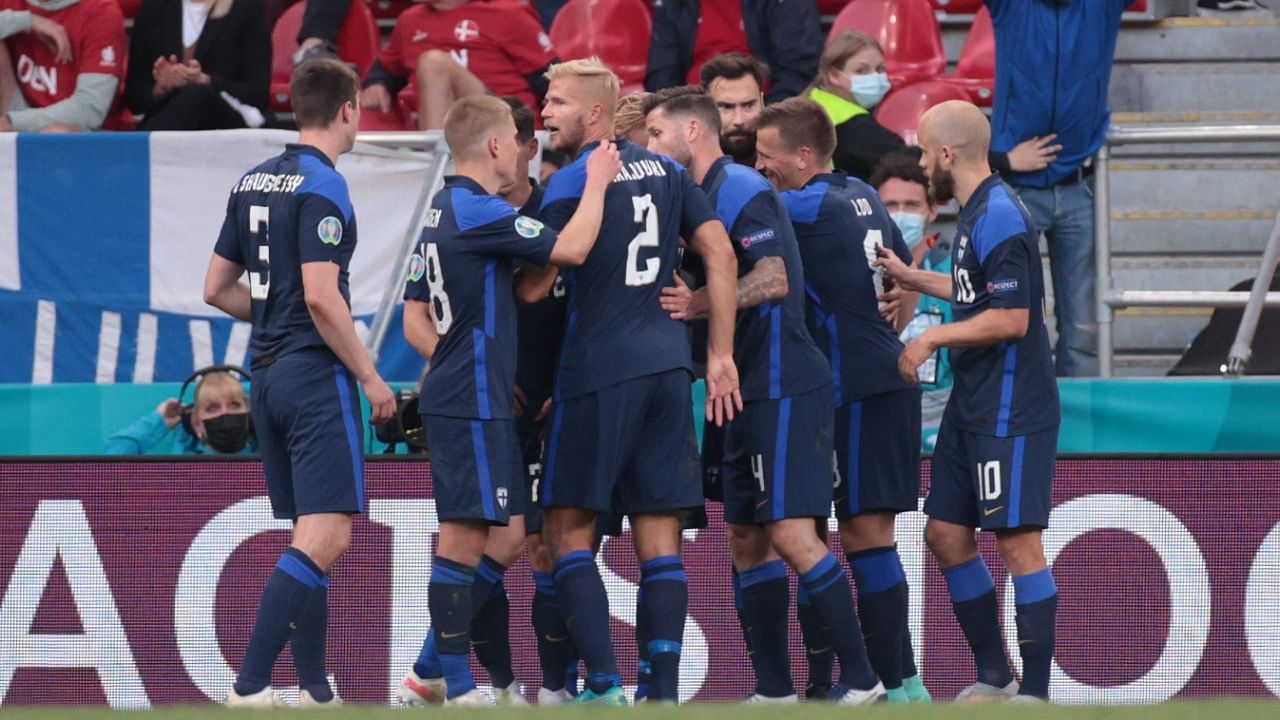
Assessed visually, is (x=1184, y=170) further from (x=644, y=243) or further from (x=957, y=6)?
(x=644, y=243)

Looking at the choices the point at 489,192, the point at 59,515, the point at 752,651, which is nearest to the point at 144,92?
the point at 59,515

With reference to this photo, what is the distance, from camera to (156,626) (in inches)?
315

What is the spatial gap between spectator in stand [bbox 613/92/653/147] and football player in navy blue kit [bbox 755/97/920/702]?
0.49m

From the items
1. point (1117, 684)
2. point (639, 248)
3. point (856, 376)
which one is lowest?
point (1117, 684)

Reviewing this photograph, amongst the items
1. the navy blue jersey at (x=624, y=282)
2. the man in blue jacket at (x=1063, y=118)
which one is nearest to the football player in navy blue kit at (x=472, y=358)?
the navy blue jersey at (x=624, y=282)

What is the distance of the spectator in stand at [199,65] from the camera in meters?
10.6

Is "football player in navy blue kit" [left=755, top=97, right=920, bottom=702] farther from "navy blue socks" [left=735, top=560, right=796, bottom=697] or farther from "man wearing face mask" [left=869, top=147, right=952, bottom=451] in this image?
"man wearing face mask" [left=869, top=147, right=952, bottom=451]

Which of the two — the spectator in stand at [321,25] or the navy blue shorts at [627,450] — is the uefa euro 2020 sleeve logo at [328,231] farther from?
the spectator in stand at [321,25]

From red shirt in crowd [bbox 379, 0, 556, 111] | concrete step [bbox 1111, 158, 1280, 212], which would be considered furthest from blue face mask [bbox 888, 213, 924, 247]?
red shirt in crowd [bbox 379, 0, 556, 111]

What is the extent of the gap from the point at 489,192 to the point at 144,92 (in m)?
5.19

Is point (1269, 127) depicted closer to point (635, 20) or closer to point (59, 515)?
point (635, 20)

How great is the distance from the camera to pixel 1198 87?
37.3 feet

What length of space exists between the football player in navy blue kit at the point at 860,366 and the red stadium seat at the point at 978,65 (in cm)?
378

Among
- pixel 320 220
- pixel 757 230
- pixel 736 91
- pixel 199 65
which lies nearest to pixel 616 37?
pixel 199 65
